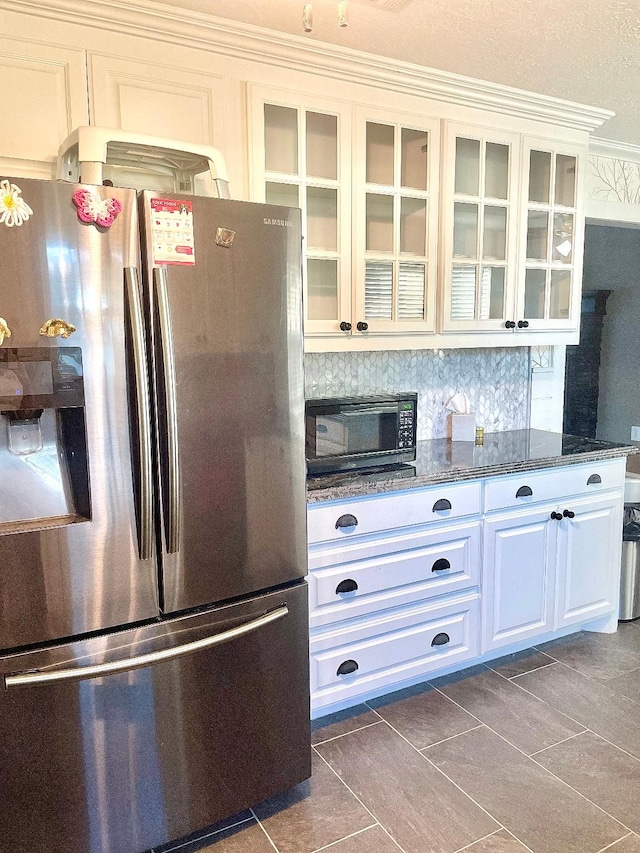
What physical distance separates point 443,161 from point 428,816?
238 cm

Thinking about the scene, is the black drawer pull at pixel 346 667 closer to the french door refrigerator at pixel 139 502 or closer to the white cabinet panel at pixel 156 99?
the french door refrigerator at pixel 139 502

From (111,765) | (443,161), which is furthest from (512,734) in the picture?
(443,161)

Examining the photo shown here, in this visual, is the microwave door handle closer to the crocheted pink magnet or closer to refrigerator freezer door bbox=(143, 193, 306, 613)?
refrigerator freezer door bbox=(143, 193, 306, 613)

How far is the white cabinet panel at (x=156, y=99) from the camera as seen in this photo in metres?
1.90

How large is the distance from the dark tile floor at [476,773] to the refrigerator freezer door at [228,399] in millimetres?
768

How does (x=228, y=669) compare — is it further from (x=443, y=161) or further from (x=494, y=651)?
(x=443, y=161)

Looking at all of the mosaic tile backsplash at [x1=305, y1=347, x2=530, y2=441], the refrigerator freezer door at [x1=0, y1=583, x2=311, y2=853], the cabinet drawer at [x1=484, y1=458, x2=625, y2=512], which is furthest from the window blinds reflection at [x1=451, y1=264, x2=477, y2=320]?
the refrigerator freezer door at [x1=0, y1=583, x2=311, y2=853]

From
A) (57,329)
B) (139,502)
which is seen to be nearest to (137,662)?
(139,502)

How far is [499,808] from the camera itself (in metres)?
1.91

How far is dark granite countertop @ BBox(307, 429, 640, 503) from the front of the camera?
2.20 meters

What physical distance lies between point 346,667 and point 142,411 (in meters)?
1.32

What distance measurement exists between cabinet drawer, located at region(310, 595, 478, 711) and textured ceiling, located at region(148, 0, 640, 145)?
6.74 feet

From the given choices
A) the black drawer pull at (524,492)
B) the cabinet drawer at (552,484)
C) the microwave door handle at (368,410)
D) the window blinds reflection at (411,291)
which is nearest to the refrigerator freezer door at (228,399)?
the microwave door handle at (368,410)

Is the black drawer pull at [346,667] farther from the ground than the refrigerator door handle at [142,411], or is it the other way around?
the refrigerator door handle at [142,411]
